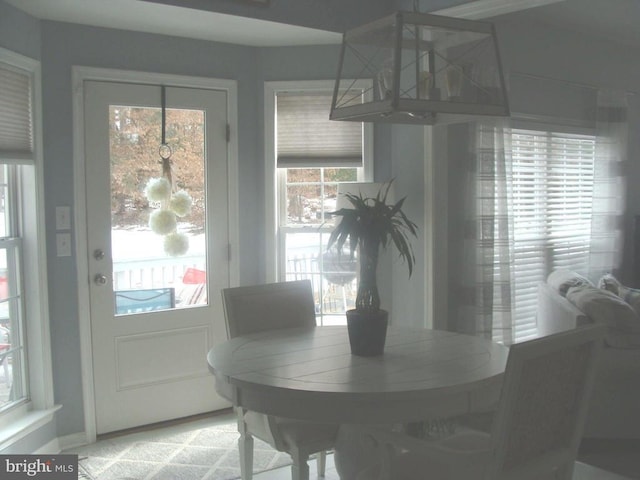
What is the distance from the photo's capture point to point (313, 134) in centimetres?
399

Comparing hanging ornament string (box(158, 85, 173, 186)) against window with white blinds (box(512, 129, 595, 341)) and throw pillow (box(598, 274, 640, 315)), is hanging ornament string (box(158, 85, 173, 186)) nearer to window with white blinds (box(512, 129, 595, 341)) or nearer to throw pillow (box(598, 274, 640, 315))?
window with white blinds (box(512, 129, 595, 341))

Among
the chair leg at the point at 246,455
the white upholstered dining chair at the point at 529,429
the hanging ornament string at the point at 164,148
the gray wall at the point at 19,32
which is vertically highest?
the gray wall at the point at 19,32

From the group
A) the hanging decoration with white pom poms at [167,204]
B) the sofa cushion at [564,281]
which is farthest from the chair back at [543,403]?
the hanging decoration with white pom poms at [167,204]

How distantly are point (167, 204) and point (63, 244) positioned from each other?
24.8 inches

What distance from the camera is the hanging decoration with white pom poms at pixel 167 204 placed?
371cm

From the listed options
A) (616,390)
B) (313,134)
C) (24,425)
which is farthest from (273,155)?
(616,390)

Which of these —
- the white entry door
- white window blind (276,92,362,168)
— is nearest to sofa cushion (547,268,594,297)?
white window blind (276,92,362,168)

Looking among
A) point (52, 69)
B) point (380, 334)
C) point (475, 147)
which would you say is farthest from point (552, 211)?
point (52, 69)

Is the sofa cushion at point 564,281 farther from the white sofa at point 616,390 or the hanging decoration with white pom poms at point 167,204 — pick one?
the hanging decoration with white pom poms at point 167,204

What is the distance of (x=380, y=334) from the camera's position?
2.33m

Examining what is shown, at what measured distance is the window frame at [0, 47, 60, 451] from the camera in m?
3.26

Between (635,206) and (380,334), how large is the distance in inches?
162

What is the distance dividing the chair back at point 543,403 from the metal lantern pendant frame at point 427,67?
0.82 m

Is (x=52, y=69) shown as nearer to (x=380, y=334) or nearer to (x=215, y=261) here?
(x=215, y=261)
